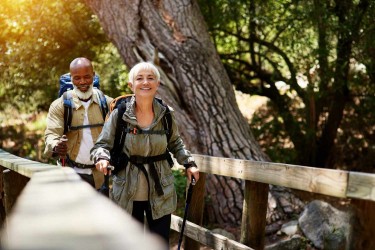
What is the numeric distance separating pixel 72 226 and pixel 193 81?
585 centimetres

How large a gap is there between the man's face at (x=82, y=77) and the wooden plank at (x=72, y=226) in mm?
3108

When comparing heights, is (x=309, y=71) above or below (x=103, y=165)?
above

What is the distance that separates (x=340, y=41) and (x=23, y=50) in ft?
19.5

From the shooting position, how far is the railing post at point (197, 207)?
480cm

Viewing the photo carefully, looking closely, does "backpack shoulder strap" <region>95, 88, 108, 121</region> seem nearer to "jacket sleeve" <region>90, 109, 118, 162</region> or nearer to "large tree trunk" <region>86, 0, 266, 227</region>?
"jacket sleeve" <region>90, 109, 118, 162</region>

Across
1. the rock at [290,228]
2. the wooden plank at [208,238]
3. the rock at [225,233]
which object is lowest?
the rock at [225,233]

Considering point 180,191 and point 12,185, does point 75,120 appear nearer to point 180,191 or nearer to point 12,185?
point 12,185

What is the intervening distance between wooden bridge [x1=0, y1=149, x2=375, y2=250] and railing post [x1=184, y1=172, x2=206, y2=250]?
36cm

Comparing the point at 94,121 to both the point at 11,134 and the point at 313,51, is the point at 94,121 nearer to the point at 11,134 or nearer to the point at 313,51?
the point at 313,51

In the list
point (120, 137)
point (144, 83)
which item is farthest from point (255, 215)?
point (144, 83)

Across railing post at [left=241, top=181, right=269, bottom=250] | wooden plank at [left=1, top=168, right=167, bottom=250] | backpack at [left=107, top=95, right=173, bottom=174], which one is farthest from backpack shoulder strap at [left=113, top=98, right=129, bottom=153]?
wooden plank at [left=1, top=168, right=167, bottom=250]

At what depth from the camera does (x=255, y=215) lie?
3.92 m

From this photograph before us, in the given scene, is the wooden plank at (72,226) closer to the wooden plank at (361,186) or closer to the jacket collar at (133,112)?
the wooden plank at (361,186)

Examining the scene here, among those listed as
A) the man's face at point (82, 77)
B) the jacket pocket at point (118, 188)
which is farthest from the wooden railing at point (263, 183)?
the man's face at point (82, 77)
